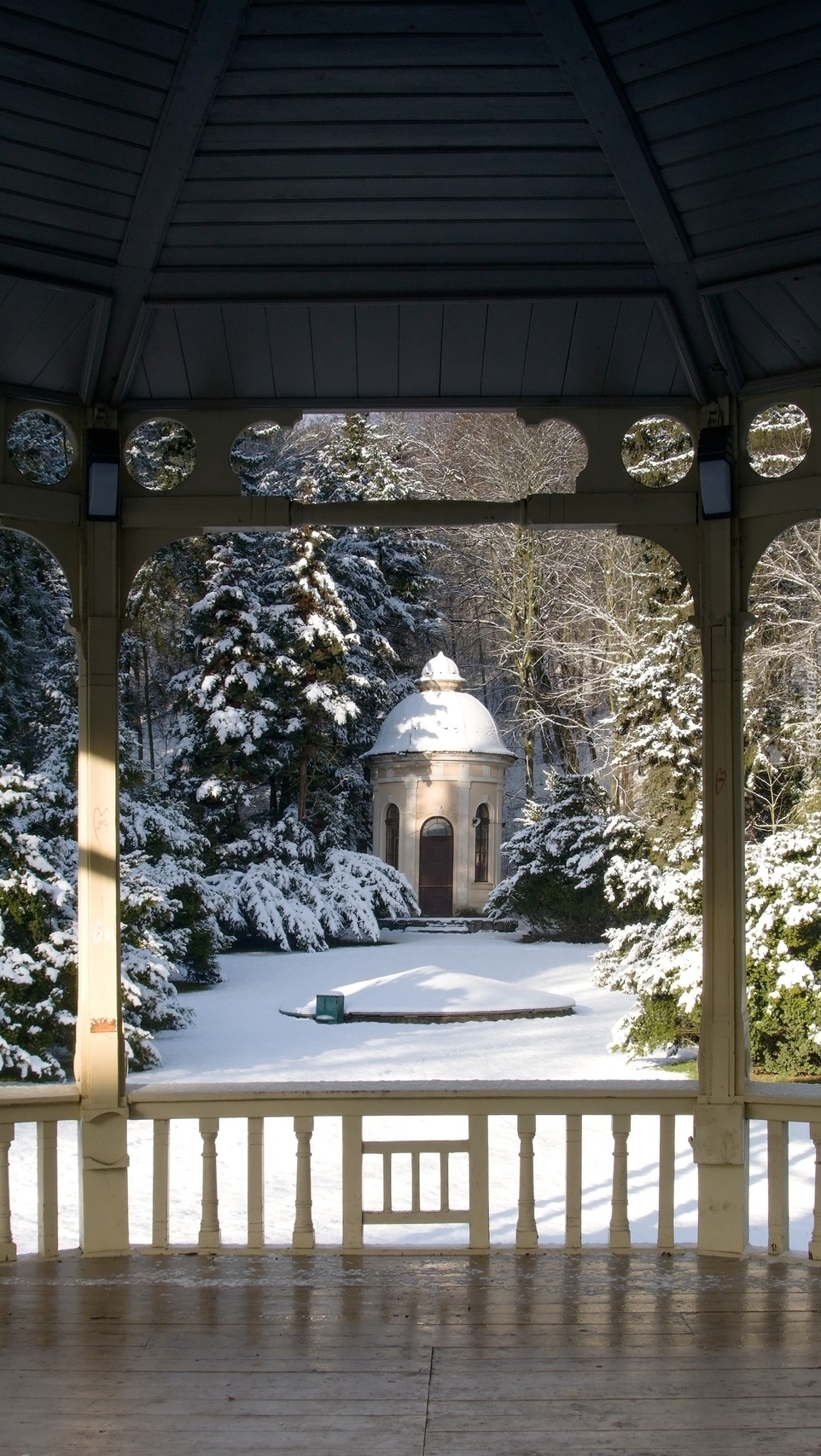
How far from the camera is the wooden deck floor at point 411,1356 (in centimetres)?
283

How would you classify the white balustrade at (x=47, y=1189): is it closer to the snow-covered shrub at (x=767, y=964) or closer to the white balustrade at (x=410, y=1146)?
the white balustrade at (x=410, y=1146)

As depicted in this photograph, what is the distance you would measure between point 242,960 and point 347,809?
212 inches

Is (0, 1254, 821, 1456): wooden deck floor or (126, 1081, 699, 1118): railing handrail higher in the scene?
(126, 1081, 699, 1118): railing handrail

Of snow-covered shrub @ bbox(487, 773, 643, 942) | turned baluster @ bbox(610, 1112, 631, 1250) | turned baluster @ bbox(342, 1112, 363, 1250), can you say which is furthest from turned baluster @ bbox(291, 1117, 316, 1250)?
snow-covered shrub @ bbox(487, 773, 643, 942)

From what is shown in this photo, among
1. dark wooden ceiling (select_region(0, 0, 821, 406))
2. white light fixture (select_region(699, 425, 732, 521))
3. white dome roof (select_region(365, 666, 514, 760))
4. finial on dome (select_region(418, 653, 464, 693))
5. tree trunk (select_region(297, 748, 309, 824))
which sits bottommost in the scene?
tree trunk (select_region(297, 748, 309, 824))

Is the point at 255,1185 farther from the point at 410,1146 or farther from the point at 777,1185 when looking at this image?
the point at 777,1185

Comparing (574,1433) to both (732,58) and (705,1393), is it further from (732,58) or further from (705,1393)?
(732,58)

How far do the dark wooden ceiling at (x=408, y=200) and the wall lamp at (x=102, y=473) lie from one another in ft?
0.51

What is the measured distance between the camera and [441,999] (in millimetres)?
14867

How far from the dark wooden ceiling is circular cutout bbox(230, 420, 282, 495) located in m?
16.6

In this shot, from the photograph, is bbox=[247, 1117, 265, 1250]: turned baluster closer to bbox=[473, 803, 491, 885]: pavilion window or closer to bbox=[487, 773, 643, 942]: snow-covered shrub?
bbox=[487, 773, 643, 942]: snow-covered shrub

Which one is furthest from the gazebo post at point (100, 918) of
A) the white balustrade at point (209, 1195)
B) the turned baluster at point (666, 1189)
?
the turned baluster at point (666, 1189)

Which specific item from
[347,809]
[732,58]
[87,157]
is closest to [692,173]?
[732,58]

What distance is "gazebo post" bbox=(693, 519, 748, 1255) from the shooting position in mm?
→ 4199
